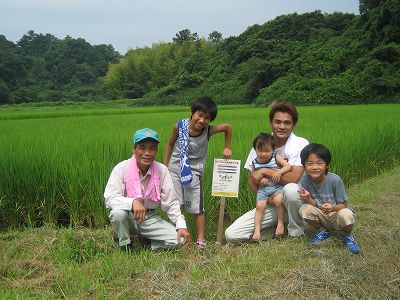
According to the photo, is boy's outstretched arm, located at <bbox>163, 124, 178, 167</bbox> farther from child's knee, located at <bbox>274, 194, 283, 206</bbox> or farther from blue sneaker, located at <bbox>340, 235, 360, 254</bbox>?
blue sneaker, located at <bbox>340, 235, 360, 254</bbox>

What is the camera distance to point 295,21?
29641mm

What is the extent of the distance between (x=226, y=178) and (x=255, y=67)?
75.9 ft

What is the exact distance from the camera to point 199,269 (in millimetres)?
2484

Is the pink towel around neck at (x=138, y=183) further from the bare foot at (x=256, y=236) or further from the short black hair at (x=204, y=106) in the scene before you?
the bare foot at (x=256, y=236)

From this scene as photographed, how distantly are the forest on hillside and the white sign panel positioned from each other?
16890 mm

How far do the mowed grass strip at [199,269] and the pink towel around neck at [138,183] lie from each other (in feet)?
1.28

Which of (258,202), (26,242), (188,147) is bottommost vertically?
(26,242)

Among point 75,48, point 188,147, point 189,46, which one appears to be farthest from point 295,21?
point 75,48

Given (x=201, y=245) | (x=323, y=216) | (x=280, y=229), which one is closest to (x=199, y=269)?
(x=201, y=245)

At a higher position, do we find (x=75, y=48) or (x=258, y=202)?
(x=75, y=48)

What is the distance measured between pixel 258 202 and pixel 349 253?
74 centimetres

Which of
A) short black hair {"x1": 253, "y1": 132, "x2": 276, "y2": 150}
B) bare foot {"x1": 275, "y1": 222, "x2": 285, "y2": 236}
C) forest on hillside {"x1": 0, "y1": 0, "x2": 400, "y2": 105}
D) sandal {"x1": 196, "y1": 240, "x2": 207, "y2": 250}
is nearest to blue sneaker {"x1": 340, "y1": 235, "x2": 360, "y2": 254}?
bare foot {"x1": 275, "y1": 222, "x2": 285, "y2": 236}

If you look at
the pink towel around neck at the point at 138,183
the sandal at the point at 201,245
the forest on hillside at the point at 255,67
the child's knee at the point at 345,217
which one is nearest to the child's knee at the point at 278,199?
the child's knee at the point at 345,217

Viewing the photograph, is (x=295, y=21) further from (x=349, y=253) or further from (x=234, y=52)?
(x=349, y=253)
